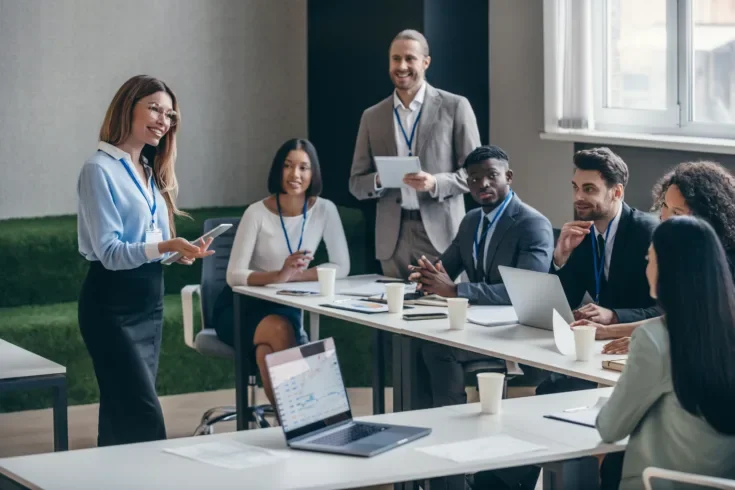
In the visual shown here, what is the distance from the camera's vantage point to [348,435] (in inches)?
120

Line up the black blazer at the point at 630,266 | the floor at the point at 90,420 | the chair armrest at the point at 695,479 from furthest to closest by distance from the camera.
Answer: the floor at the point at 90,420, the black blazer at the point at 630,266, the chair armrest at the point at 695,479

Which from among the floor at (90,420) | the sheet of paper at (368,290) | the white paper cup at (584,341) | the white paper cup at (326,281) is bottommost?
the floor at (90,420)

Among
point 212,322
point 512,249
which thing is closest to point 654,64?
point 512,249

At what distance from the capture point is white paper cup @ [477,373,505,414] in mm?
3211

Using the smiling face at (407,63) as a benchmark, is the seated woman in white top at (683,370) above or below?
below

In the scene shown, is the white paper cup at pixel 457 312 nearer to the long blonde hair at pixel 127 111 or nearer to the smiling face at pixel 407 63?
the long blonde hair at pixel 127 111

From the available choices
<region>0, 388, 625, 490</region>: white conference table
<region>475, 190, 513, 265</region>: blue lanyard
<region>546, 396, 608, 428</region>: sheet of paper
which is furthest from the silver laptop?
<region>0, 388, 625, 490</region>: white conference table

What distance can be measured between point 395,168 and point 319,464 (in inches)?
118

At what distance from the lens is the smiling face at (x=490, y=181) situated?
16.1 ft

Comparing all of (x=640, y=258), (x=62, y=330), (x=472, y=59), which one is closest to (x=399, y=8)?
(x=472, y=59)

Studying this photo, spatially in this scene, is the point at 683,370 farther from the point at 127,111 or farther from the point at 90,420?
the point at 90,420

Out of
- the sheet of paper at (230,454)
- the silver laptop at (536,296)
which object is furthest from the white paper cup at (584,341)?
the sheet of paper at (230,454)

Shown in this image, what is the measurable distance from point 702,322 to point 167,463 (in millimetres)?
1260

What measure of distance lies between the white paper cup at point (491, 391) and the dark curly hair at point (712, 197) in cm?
110
